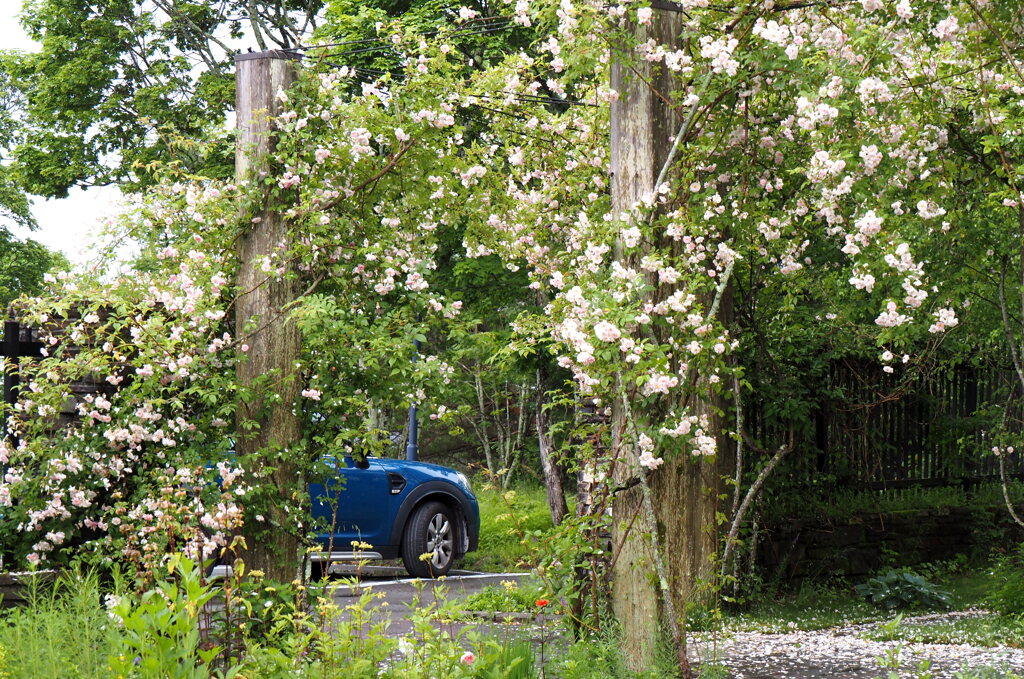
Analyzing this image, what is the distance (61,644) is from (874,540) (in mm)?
8780

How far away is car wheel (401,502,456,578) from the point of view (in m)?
11.5

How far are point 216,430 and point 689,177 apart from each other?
3.22 metres

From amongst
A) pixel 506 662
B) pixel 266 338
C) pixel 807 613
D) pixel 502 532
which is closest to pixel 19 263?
pixel 502 532

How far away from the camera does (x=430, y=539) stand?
1178 cm

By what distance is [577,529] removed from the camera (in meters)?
6.27

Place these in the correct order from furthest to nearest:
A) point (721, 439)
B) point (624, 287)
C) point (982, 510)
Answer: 1. point (982, 510)
2. point (721, 439)
3. point (624, 287)

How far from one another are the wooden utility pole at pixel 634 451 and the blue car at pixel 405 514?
4.76 m

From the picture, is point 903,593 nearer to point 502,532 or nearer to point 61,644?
point 502,532

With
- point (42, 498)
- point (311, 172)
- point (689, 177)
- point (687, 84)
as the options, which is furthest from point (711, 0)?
point (42, 498)

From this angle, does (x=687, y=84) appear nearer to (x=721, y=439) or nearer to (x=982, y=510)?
(x=721, y=439)

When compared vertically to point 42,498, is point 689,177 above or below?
above

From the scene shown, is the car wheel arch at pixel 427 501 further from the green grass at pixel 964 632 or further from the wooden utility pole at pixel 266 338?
the green grass at pixel 964 632

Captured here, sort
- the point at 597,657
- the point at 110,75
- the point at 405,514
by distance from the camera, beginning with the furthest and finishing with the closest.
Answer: the point at 110,75 < the point at 405,514 < the point at 597,657

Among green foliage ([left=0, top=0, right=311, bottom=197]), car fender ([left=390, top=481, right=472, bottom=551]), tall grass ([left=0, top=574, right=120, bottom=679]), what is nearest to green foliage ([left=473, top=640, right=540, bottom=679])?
tall grass ([left=0, top=574, right=120, bottom=679])
